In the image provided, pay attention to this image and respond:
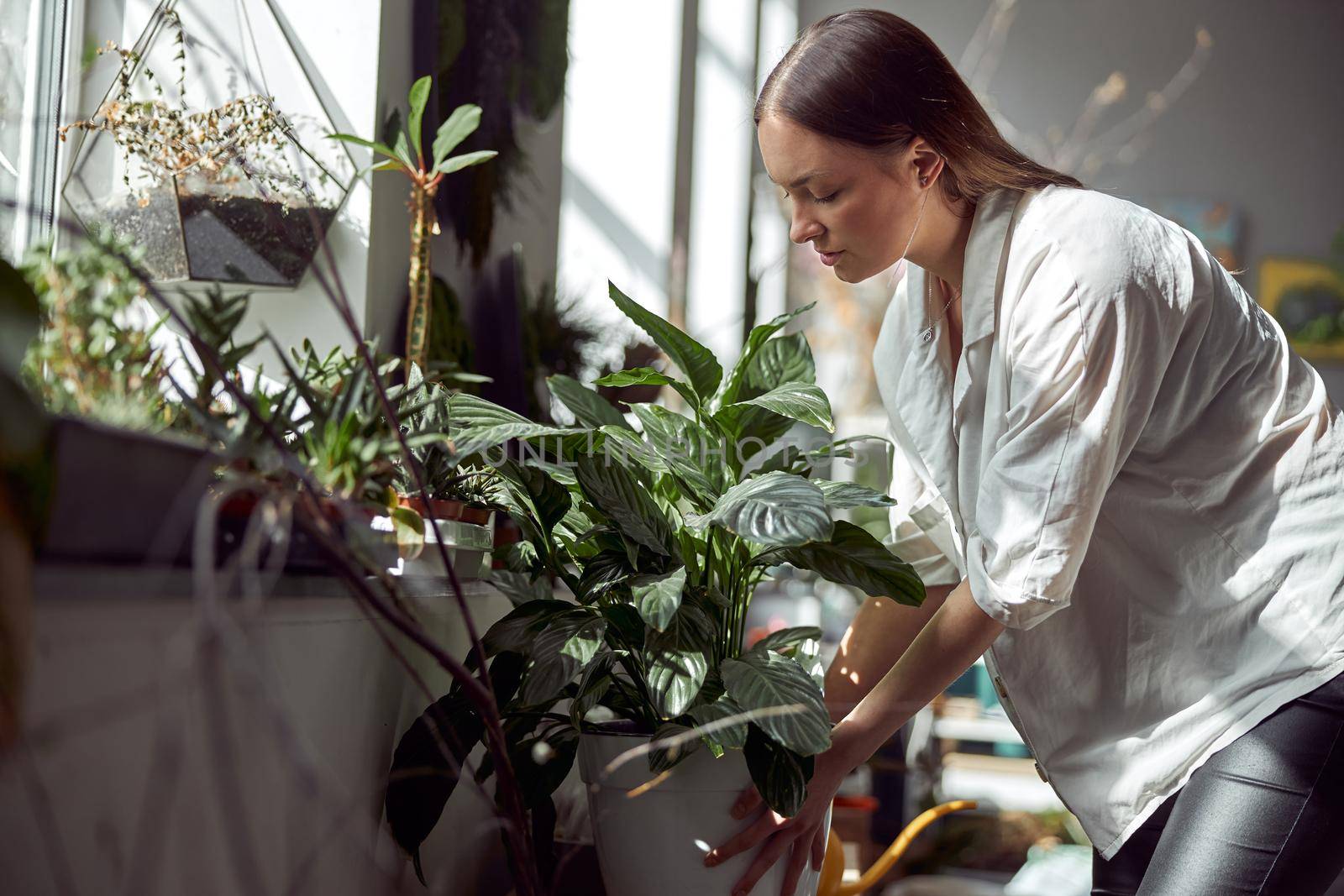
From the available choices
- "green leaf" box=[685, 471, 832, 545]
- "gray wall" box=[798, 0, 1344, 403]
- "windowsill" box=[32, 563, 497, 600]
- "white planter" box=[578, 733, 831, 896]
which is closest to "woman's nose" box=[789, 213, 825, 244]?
"green leaf" box=[685, 471, 832, 545]

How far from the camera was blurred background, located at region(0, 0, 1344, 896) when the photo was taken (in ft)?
4.50

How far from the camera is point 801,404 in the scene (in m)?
0.98

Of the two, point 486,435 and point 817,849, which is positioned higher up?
point 486,435

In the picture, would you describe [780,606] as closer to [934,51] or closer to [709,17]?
[709,17]

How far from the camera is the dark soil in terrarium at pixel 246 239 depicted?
1.19 meters

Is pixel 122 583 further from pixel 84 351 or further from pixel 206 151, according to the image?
pixel 206 151

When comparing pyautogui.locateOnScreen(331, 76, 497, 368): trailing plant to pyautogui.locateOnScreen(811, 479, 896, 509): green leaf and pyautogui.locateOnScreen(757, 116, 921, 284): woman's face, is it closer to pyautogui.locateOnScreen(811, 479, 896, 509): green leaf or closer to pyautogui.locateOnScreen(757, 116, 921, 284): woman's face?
pyautogui.locateOnScreen(757, 116, 921, 284): woman's face

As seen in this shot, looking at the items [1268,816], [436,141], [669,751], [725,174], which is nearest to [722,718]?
[669,751]

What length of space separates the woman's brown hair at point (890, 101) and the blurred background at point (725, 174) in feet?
0.62

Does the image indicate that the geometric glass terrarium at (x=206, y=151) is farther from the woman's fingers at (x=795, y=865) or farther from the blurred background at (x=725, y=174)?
the woman's fingers at (x=795, y=865)

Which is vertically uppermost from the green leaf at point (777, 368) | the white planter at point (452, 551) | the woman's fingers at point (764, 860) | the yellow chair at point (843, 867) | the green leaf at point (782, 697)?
the green leaf at point (777, 368)

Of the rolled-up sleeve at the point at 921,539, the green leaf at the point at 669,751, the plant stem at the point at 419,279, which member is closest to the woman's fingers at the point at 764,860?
the green leaf at the point at 669,751

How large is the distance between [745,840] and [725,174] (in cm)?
352

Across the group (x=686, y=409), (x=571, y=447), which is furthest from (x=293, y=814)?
(x=686, y=409)
